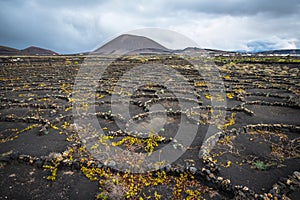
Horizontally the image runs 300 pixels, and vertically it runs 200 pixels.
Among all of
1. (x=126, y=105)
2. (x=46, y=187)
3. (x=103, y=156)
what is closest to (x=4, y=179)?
(x=46, y=187)

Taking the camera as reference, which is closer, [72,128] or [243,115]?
[72,128]

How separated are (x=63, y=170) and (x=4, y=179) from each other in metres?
2.17

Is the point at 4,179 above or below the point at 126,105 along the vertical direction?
below

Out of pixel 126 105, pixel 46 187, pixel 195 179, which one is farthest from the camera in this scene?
pixel 126 105

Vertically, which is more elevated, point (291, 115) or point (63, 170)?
point (291, 115)

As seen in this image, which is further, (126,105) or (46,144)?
(126,105)

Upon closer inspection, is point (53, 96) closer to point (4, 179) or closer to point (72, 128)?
point (72, 128)

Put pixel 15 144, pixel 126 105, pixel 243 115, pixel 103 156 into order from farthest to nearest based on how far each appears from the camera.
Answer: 1. pixel 126 105
2. pixel 243 115
3. pixel 15 144
4. pixel 103 156

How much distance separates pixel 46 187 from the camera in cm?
732

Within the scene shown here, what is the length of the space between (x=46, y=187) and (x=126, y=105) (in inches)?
414

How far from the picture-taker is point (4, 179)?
7.65 metres

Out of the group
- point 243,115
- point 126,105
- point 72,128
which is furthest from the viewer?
point 126,105

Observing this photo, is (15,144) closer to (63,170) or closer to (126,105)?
(63,170)

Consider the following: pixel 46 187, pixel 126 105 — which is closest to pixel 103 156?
pixel 46 187
